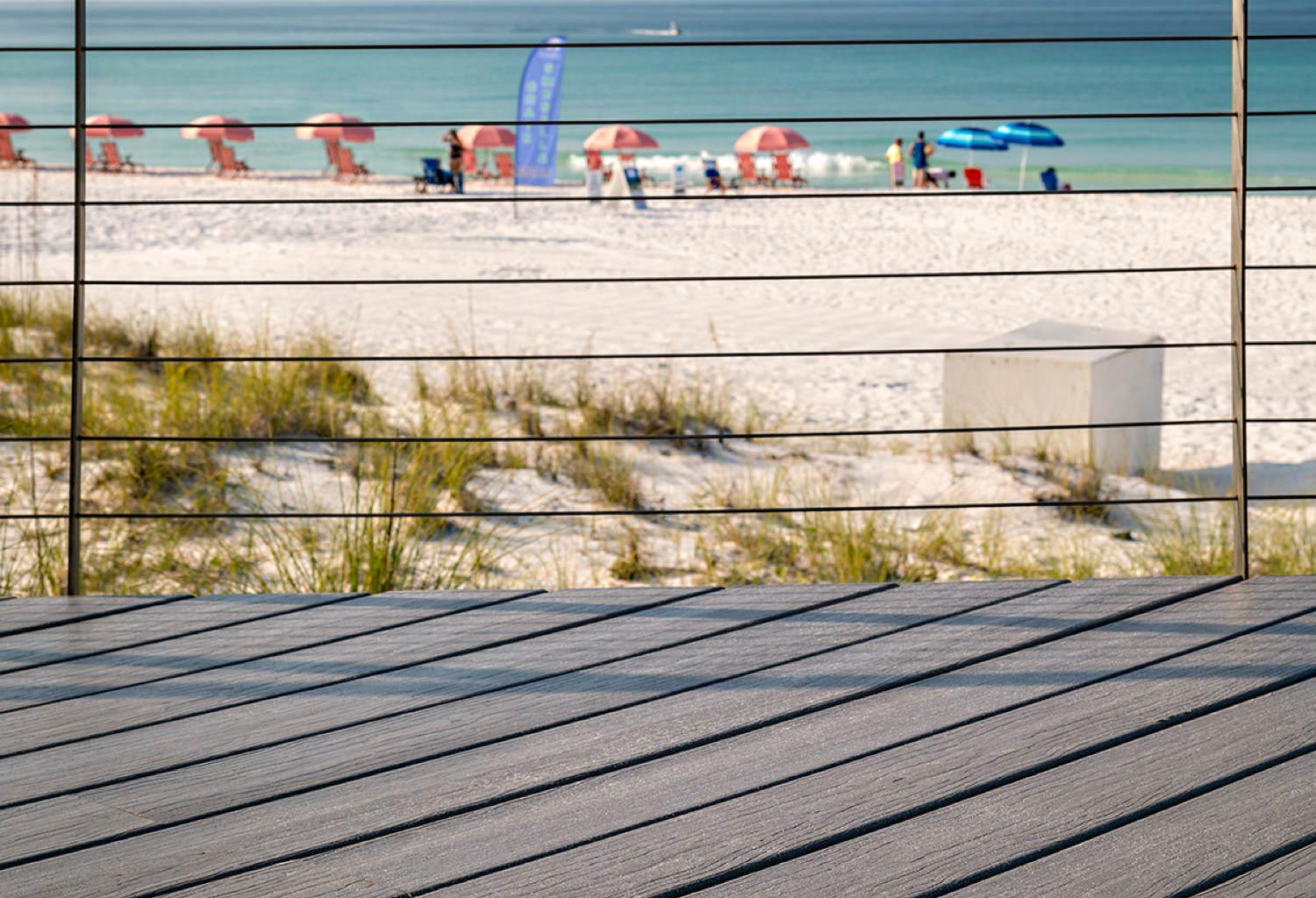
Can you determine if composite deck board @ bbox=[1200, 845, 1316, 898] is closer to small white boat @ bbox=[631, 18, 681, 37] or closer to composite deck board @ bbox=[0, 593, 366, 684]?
composite deck board @ bbox=[0, 593, 366, 684]

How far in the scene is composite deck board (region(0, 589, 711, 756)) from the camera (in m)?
1.35

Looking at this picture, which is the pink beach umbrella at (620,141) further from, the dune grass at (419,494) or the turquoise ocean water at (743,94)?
the dune grass at (419,494)

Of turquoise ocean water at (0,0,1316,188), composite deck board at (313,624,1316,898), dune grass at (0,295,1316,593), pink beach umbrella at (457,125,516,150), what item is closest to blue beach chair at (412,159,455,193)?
pink beach umbrella at (457,125,516,150)

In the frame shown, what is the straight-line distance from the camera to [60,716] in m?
1.37

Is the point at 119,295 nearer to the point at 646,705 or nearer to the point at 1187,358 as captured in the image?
the point at 1187,358

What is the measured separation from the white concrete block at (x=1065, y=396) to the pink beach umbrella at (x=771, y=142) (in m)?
12.1

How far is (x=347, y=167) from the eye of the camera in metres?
17.6

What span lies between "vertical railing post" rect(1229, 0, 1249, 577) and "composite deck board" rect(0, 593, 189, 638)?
52.4 inches

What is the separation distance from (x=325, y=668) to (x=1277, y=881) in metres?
0.93

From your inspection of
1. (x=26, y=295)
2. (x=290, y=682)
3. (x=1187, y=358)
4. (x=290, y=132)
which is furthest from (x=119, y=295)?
(x=290, y=132)

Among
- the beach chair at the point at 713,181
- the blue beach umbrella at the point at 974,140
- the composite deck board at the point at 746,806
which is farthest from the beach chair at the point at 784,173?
the composite deck board at the point at 746,806

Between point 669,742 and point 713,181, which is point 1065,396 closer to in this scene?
point 669,742

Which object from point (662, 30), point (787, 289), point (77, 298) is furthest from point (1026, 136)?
point (662, 30)

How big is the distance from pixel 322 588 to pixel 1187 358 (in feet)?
18.3
